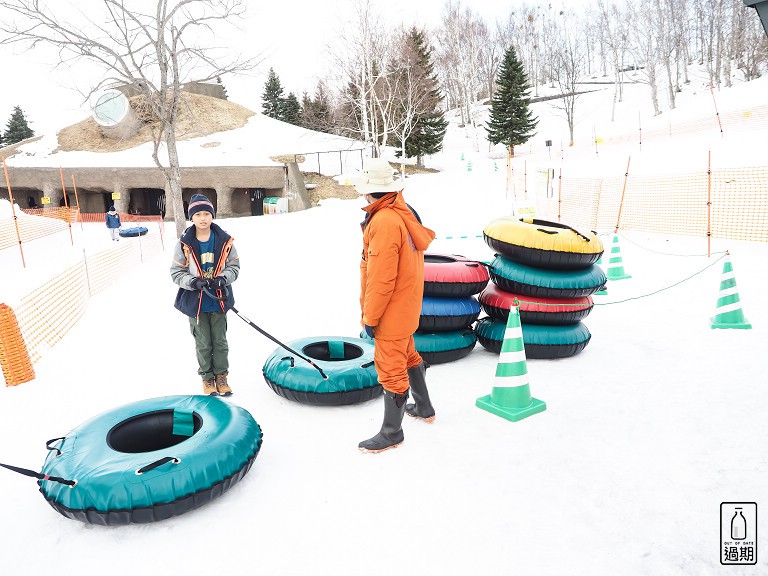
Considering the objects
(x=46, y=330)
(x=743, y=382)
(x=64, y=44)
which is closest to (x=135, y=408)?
(x=46, y=330)

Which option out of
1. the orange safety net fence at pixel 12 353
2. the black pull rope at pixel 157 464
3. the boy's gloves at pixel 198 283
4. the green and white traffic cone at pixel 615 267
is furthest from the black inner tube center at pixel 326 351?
the green and white traffic cone at pixel 615 267

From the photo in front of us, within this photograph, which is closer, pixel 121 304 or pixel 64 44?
pixel 121 304

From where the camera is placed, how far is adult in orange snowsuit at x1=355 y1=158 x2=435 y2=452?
11.0 ft

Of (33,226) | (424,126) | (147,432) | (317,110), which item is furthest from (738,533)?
(317,110)

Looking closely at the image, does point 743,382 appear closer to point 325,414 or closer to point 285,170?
point 325,414

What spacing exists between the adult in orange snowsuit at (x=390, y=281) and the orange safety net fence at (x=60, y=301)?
14.6 feet

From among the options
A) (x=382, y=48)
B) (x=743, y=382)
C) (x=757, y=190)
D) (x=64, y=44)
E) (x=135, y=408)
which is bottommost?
(x=743, y=382)

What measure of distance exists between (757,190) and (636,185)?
125 inches

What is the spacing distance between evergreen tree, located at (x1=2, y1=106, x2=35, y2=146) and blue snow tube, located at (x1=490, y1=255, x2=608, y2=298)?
55.8 meters

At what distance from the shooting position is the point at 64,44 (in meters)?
18.4

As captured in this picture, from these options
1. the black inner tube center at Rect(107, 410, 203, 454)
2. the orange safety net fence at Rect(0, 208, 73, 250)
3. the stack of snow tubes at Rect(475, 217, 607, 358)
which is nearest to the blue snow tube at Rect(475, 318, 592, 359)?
the stack of snow tubes at Rect(475, 217, 607, 358)

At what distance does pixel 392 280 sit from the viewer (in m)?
3.36

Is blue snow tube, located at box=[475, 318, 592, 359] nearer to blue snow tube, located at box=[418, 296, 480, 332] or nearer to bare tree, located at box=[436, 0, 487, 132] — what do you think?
blue snow tube, located at box=[418, 296, 480, 332]

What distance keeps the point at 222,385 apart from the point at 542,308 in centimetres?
330
